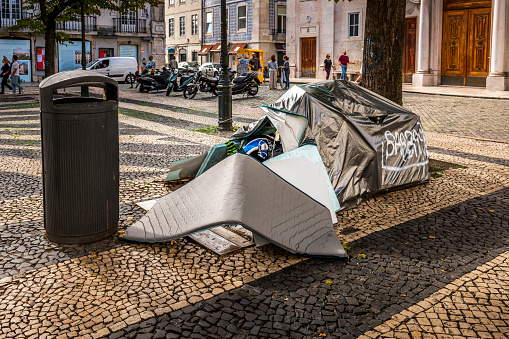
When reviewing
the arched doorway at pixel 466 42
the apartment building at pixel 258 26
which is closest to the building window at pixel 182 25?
the apartment building at pixel 258 26

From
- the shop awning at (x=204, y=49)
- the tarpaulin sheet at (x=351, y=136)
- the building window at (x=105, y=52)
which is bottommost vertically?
the tarpaulin sheet at (x=351, y=136)

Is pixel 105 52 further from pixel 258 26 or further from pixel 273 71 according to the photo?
pixel 273 71

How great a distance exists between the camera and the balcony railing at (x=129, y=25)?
4434 centimetres

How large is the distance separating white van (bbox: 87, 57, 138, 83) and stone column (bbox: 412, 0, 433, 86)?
17201 millimetres

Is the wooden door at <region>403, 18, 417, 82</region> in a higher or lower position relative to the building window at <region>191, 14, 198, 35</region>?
lower

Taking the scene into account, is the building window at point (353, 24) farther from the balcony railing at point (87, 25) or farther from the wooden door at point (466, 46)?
the balcony railing at point (87, 25)

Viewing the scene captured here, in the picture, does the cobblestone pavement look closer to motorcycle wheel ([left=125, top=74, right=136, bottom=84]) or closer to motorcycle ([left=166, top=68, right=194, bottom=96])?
motorcycle ([left=166, top=68, right=194, bottom=96])

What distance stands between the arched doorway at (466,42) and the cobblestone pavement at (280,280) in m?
20.6

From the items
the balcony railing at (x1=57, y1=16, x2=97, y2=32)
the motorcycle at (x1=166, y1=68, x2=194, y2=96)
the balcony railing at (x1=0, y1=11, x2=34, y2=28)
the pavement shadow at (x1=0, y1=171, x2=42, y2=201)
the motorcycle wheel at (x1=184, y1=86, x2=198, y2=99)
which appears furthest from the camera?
the balcony railing at (x1=57, y1=16, x2=97, y2=32)

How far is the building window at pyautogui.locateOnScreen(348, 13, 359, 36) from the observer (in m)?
31.6

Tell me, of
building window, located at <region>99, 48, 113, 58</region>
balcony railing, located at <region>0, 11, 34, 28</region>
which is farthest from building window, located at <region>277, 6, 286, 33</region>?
balcony railing, located at <region>0, 11, 34, 28</region>

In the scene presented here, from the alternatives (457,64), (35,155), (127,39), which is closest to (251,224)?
(35,155)

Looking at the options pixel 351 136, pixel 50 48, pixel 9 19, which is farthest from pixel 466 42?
pixel 9 19

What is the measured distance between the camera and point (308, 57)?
3559cm
